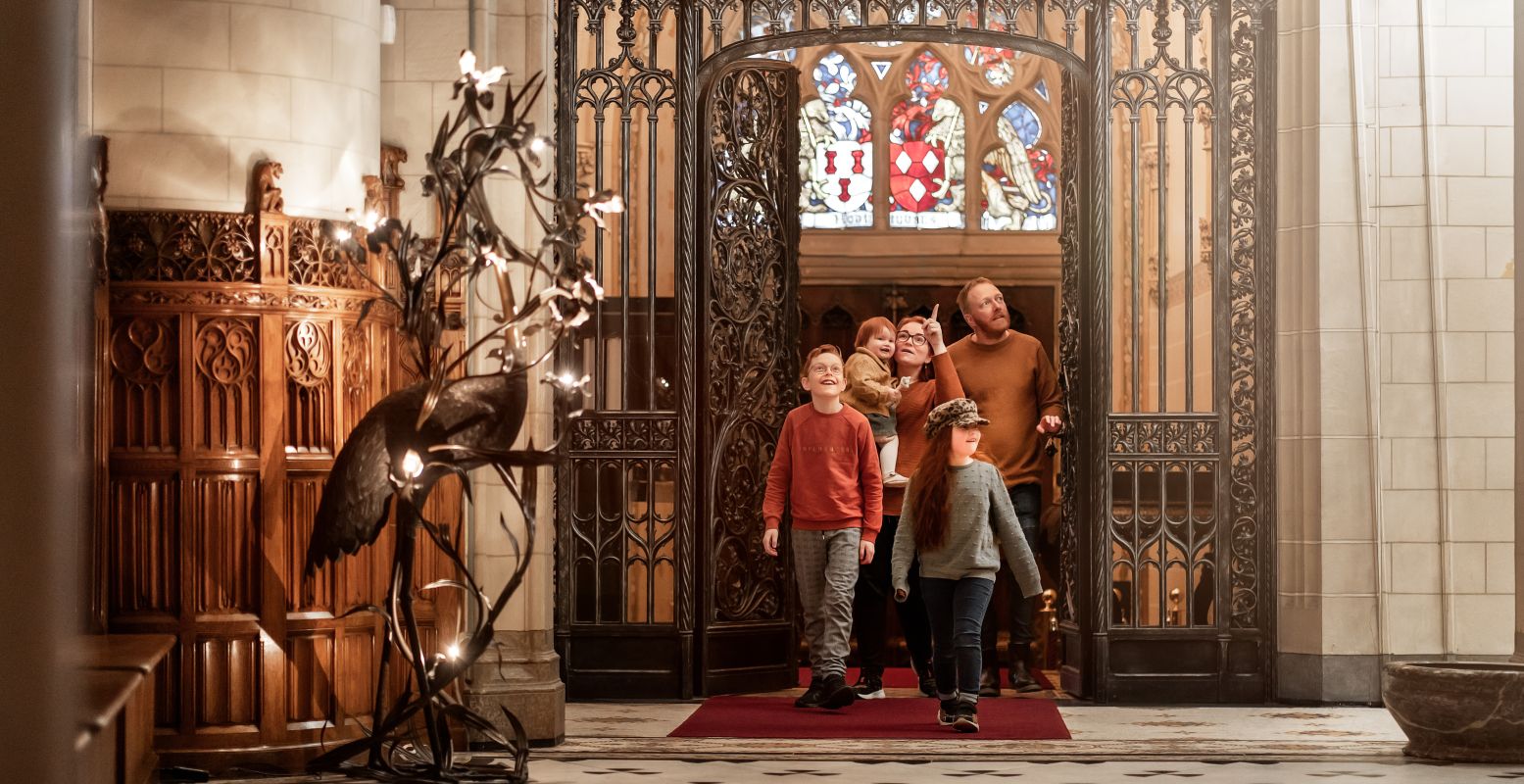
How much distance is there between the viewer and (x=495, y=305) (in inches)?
292

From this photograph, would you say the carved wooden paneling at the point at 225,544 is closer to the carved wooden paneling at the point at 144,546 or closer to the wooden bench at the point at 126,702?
the carved wooden paneling at the point at 144,546

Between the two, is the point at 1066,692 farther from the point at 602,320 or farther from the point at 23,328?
the point at 23,328

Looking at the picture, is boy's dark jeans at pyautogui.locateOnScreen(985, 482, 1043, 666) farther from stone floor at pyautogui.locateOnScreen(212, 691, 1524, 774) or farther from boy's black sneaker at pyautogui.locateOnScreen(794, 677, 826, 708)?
boy's black sneaker at pyautogui.locateOnScreen(794, 677, 826, 708)

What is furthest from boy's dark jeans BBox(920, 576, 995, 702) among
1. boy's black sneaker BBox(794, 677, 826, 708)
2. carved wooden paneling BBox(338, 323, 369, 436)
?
carved wooden paneling BBox(338, 323, 369, 436)

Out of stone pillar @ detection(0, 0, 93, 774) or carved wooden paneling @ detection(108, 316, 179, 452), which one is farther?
carved wooden paneling @ detection(108, 316, 179, 452)

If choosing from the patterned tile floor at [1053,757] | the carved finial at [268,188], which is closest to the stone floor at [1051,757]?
the patterned tile floor at [1053,757]

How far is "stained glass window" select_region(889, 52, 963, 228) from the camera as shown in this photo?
14750mm

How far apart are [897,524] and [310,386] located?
322 centimetres

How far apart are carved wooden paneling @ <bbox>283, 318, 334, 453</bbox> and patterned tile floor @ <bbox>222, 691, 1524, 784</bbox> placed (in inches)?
46.8

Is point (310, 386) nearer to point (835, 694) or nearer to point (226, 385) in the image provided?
point (226, 385)

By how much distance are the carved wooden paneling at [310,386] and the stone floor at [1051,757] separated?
120 centimetres

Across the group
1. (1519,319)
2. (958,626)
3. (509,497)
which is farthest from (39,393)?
(1519,319)

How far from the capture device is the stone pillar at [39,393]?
1.19 metres

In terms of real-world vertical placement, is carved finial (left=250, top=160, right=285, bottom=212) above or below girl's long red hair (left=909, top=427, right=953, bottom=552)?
above
